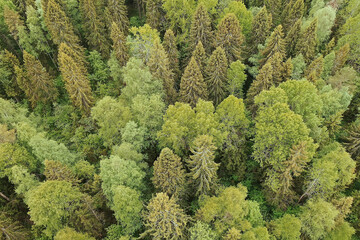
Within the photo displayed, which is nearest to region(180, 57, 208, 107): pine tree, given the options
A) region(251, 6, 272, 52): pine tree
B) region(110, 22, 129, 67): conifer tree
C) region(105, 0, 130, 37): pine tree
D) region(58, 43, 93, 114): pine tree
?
region(110, 22, 129, 67): conifer tree

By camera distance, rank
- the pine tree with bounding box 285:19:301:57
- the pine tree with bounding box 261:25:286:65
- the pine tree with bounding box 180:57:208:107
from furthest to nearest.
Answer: the pine tree with bounding box 285:19:301:57
the pine tree with bounding box 261:25:286:65
the pine tree with bounding box 180:57:208:107

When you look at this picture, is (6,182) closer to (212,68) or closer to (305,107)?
(212,68)

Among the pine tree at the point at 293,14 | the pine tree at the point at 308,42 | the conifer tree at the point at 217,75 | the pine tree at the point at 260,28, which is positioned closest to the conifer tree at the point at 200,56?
the conifer tree at the point at 217,75

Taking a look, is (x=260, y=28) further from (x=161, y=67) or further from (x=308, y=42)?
(x=161, y=67)

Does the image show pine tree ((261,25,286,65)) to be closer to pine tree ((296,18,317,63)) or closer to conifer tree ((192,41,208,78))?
pine tree ((296,18,317,63))

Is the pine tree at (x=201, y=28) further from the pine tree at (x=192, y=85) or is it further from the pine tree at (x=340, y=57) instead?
the pine tree at (x=340, y=57)

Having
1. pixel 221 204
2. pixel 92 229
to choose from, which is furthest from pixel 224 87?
pixel 92 229

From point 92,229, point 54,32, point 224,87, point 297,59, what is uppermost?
point 297,59
